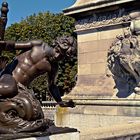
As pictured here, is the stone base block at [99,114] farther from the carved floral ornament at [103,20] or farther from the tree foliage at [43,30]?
the tree foliage at [43,30]

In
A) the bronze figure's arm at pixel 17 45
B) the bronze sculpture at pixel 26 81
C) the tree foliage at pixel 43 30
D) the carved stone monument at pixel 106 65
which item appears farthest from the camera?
the tree foliage at pixel 43 30

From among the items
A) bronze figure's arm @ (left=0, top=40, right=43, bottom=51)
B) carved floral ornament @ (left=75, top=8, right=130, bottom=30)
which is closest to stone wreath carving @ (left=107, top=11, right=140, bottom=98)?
carved floral ornament @ (left=75, top=8, right=130, bottom=30)

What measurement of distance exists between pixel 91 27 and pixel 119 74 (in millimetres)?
1951

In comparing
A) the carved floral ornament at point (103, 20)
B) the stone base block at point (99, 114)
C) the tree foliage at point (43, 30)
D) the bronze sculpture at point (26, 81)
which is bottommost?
the stone base block at point (99, 114)

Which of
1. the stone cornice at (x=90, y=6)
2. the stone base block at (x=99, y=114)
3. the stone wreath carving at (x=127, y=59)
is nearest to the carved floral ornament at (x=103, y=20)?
the stone cornice at (x=90, y=6)

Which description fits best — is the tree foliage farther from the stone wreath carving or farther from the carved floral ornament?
the stone wreath carving

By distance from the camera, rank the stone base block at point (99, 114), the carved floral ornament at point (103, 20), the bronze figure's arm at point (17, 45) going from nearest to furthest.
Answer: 1. the bronze figure's arm at point (17, 45)
2. the stone base block at point (99, 114)
3. the carved floral ornament at point (103, 20)

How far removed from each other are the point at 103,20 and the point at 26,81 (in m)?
6.97

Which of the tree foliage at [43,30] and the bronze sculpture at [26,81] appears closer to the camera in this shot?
the bronze sculpture at [26,81]

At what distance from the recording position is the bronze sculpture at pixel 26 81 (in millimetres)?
5641

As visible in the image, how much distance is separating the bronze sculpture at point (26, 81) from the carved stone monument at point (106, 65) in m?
5.16

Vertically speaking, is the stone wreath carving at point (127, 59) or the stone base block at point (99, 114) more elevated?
the stone wreath carving at point (127, 59)

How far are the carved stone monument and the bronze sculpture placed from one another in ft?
16.9

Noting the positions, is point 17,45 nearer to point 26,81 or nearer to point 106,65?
point 26,81
